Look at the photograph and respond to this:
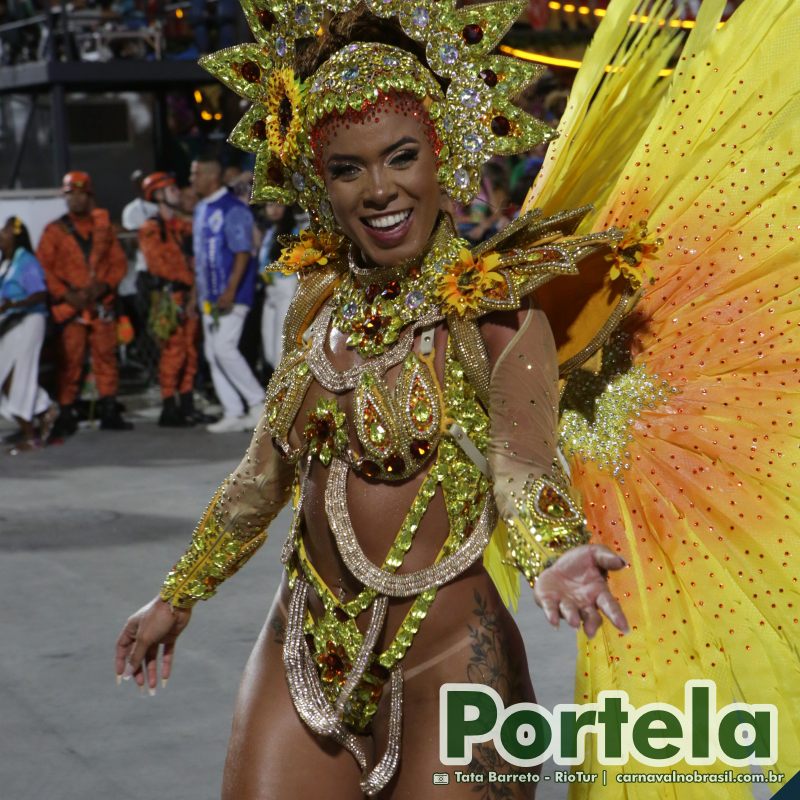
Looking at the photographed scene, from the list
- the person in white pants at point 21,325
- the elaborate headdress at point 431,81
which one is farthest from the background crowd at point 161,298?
the elaborate headdress at point 431,81

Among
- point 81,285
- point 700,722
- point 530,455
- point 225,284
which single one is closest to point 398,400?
point 530,455

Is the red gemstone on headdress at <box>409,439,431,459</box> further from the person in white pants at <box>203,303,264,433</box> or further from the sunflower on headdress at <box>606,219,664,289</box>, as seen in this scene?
the person in white pants at <box>203,303,264,433</box>

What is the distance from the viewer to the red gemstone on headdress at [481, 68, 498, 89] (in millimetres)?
2645

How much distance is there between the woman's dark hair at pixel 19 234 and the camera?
1026cm

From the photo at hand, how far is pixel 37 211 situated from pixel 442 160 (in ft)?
28.4

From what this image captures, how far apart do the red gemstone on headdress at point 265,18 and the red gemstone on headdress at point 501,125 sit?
0.47 m

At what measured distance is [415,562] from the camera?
258 cm

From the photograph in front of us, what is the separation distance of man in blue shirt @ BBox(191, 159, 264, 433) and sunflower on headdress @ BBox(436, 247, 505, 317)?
790 centimetres

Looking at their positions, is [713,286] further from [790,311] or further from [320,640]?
[320,640]

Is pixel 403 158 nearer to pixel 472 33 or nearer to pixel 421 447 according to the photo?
pixel 472 33

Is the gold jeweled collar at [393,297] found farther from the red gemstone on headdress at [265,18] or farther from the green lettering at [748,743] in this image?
the green lettering at [748,743]

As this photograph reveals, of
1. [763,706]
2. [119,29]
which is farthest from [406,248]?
[119,29]

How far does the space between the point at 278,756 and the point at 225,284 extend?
8.15m

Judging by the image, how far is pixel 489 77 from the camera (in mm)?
2648
